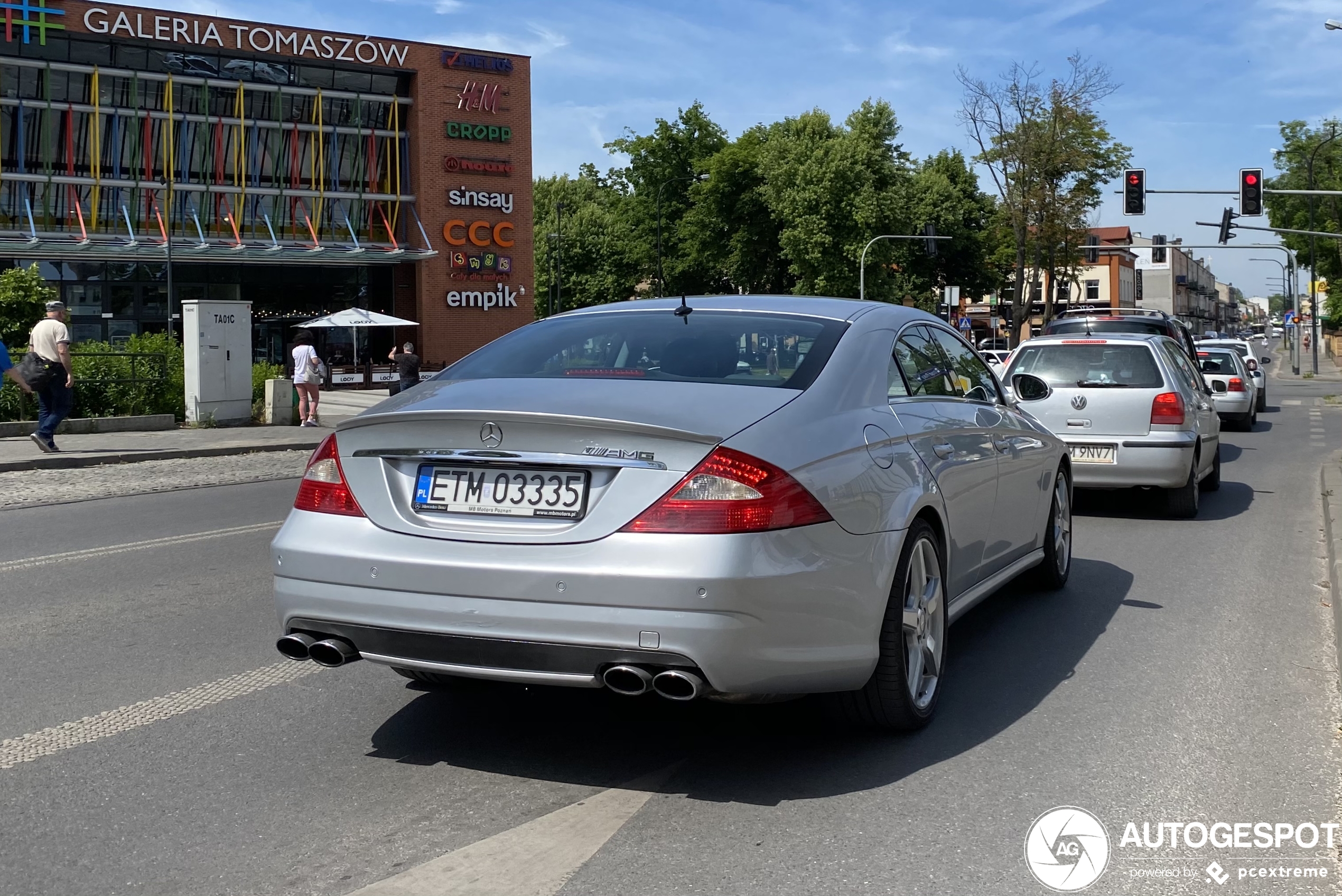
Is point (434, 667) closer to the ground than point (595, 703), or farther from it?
farther from it

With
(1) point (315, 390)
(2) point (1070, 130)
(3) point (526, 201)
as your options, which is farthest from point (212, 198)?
(2) point (1070, 130)

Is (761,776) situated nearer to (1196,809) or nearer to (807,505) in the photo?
(807,505)

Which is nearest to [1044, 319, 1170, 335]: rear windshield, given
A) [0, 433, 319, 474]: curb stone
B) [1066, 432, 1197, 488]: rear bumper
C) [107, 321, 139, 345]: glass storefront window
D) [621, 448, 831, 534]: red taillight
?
[1066, 432, 1197, 488]: rear bumper

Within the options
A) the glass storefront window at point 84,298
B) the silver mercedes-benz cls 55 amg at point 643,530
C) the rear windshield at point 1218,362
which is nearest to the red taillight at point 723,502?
the silver mercedes-benz cls 55 amg at point 643,530

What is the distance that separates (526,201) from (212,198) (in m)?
12.0

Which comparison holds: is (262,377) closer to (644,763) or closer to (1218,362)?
(1218,362)

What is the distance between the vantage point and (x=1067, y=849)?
364cm

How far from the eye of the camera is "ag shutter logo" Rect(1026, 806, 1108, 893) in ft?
11.3

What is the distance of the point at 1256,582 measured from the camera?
7906 millimetres

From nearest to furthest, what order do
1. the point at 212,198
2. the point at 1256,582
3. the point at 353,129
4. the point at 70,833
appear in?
1. the point at 70,833
2. the point at 1256,582
3. the point at 212,198
4. the point at 353,129

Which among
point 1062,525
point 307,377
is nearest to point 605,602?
point 1062,525

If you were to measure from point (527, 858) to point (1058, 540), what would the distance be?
185 inches

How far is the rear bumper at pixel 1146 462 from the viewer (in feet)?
34.4

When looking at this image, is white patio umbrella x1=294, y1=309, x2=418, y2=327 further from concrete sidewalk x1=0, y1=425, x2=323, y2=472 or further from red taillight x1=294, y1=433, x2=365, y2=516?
red taillight x1=294, y1=433, x2=365, y2=516
